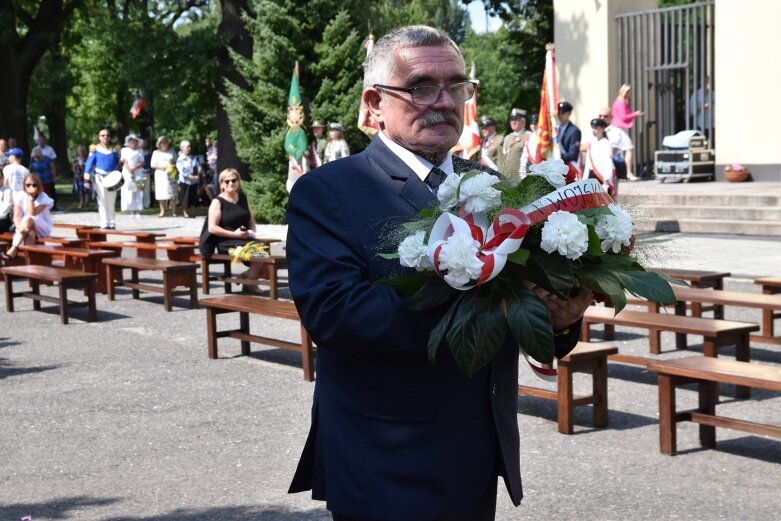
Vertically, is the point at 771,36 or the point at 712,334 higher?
the point at 771,36

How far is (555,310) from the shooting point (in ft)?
8.29

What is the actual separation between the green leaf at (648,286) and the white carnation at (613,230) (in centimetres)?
6

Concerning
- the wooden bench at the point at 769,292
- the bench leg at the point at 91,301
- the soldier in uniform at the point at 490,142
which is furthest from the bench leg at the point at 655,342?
the soldier in uniform at the point at 490,142

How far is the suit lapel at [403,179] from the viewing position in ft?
9.02

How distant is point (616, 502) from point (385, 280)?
3217 mm

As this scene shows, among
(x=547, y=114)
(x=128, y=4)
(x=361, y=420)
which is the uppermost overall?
(x=128, y=4)

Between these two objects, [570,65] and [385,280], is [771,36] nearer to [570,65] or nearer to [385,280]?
[570,65]

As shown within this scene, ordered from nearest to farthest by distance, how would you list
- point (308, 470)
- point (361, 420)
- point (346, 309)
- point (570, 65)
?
point (346, 309) → point (361, 420) → point (308, 470) → point (570, 65)

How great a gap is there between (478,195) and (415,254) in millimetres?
193

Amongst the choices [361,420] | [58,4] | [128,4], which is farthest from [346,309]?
[58,4]

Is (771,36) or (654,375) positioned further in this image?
(771,36)

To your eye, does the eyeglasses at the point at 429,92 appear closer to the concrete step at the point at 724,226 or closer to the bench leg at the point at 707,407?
the bench leg at the point at 707,407

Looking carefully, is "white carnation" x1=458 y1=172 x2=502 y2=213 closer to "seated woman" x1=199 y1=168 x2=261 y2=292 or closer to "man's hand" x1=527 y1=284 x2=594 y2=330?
"man's hand" x1=527 y1=284 x2=594 y2=330

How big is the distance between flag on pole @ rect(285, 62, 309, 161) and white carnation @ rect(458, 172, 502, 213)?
19.7 meters
